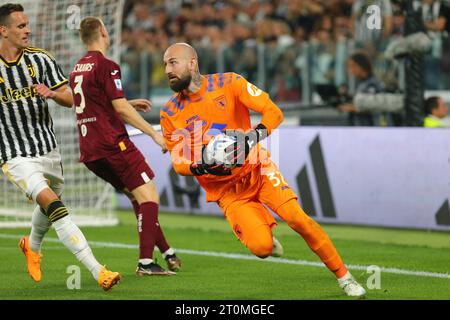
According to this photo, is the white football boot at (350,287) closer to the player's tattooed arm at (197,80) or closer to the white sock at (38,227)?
the player's tattooed arm at (197,80)

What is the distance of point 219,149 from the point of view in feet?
25.3

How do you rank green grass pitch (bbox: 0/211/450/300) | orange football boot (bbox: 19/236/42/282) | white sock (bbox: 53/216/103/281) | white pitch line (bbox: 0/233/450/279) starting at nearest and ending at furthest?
1. white sock (bbox: 53/216/103/281)
2. green grass pitch (bbox: 0/211/450/300)
3. orange football boot (bbox: 19/236/42/282)
4. white pitch line (bbox: 0/233/450/279)

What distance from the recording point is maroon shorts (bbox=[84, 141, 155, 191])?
9.55m

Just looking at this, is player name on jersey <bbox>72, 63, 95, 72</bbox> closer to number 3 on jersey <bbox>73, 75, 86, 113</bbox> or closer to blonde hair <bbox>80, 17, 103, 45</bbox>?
number 3 on jersey <bbox>73, 75, 86, 113</bbox>

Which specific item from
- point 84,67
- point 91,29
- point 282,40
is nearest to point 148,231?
point 84,67

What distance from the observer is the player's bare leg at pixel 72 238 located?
797 cm

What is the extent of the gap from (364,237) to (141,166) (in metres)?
3.84

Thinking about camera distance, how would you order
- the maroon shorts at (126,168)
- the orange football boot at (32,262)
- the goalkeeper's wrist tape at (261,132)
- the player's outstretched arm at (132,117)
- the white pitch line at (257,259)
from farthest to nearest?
the maroon shorts at (126,168) → the white pitch line at (257,259) → the player's outstretched arm at (132,117) → the orange football boot at (32,262) → the goalkeeper's wrist tape at (261,132)

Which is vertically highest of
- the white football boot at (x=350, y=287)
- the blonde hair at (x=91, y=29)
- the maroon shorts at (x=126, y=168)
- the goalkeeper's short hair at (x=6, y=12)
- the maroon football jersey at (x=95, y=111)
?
the goalkeeper's short hair at (x=6, y=12)

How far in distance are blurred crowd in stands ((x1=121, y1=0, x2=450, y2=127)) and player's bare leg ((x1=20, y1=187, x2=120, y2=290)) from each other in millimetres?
6994

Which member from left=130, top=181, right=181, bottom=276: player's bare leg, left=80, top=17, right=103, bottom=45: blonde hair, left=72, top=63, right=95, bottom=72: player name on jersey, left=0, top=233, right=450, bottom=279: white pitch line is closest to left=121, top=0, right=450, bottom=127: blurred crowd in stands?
left=0, top=233, right=450, bottom=279: white pitch line

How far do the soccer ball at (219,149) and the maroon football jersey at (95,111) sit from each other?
208 centimetres

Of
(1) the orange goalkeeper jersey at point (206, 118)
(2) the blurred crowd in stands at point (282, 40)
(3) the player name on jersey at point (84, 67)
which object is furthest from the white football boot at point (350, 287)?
(2) the blurred crowd in stands at point (282, 40)
